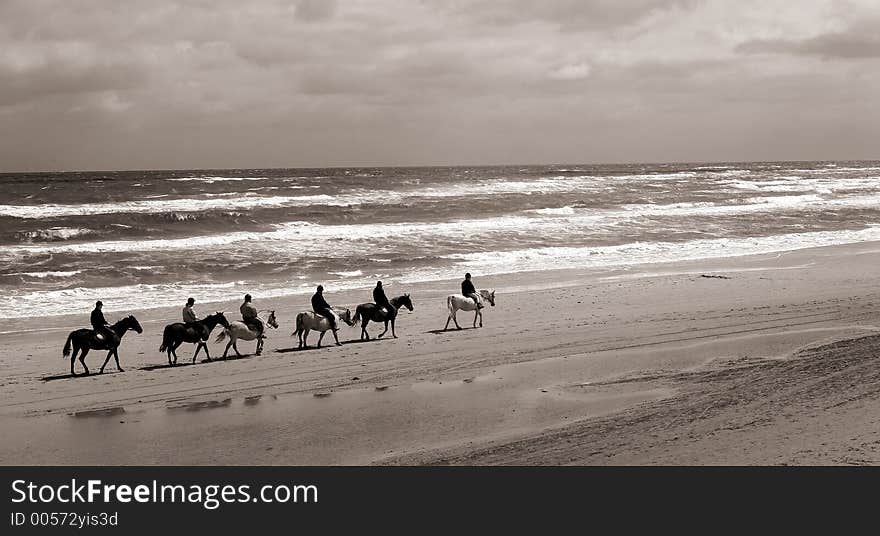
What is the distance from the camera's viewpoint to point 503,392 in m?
11.9

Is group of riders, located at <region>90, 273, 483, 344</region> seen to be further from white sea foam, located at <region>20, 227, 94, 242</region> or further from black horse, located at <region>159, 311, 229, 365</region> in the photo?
white sea foam, located at <region>20, 227, 94, 242</region>

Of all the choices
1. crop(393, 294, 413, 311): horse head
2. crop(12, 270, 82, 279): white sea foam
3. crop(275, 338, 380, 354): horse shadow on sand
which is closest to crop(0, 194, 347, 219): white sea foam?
crop(12, 270, 82, 279): white sea foam

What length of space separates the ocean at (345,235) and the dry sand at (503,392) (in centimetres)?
538

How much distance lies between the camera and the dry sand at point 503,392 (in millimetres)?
9148

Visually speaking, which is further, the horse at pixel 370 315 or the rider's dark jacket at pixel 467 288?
the rider's dark jacket at pixel 467 288

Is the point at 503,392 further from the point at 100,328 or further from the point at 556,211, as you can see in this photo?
the point at 556,211

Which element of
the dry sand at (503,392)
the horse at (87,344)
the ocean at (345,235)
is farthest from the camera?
the ocean at (345,235)

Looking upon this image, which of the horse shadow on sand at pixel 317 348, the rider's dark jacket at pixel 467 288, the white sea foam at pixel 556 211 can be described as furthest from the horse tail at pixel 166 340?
the white sea foam at pixel 556 211

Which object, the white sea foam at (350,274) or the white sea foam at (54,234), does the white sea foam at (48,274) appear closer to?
the white sea foam at (350,274)

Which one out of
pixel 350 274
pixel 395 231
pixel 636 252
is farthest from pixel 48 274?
pixel 636 252

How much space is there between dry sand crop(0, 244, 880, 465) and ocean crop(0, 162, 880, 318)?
5382mm

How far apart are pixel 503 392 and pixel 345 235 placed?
25.0 m

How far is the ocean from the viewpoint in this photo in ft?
80.8

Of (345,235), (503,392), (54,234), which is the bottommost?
(503,392)
